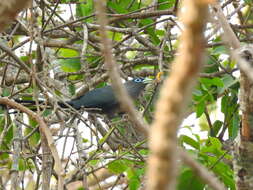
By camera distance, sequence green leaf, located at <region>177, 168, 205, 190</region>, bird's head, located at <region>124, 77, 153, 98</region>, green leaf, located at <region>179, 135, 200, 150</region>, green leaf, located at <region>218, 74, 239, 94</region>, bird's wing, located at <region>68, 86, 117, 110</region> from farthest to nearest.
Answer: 1. bird's head, located at <region>124, 77, 153, 98</region>
2. bird's wing, located at <region>68, 86, 117, 110</region>
3. green leaf, located at <region>218, 74, 239, 94</region>
4. green leaf, located at <region>179, 135, 200, 150</region>
5. green leaf, located at <region>177, 168, 205, 190</region>

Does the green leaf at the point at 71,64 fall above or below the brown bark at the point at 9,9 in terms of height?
below

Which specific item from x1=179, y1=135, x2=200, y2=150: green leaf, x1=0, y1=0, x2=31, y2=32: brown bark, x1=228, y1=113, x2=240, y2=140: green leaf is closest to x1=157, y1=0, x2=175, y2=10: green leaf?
x1=228, y1=113, x2=240, y2=140: green leaf

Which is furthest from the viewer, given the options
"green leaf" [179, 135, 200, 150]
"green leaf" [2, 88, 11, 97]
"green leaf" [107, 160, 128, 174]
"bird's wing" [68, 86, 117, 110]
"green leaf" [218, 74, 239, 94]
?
"bird's wing" [68, 86, 117, 110]

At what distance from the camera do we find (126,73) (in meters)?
5.21

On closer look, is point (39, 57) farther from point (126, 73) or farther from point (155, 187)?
point (155, 187)

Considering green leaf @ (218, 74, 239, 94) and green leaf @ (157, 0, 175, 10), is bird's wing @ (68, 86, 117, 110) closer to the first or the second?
green leaf @ (157, 0, 175, 10)

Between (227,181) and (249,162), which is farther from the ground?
(249,162)

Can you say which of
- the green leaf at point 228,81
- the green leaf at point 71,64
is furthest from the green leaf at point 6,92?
the green leaf at point 228,81

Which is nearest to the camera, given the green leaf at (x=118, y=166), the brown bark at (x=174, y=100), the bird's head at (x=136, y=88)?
the brown bark at (x=174, y=100)

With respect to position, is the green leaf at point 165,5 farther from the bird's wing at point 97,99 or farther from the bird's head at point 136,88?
the bird's head at point 136,88

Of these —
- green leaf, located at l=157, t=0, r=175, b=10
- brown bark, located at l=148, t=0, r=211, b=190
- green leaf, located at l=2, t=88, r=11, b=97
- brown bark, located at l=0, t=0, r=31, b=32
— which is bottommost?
green leaf, located at l=2, t=88, r=11, b=97

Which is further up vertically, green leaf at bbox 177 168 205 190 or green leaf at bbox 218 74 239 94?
green leaf at bbox 218 74 239 94

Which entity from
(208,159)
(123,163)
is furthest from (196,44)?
(123,163)

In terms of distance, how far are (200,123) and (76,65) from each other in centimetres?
294
